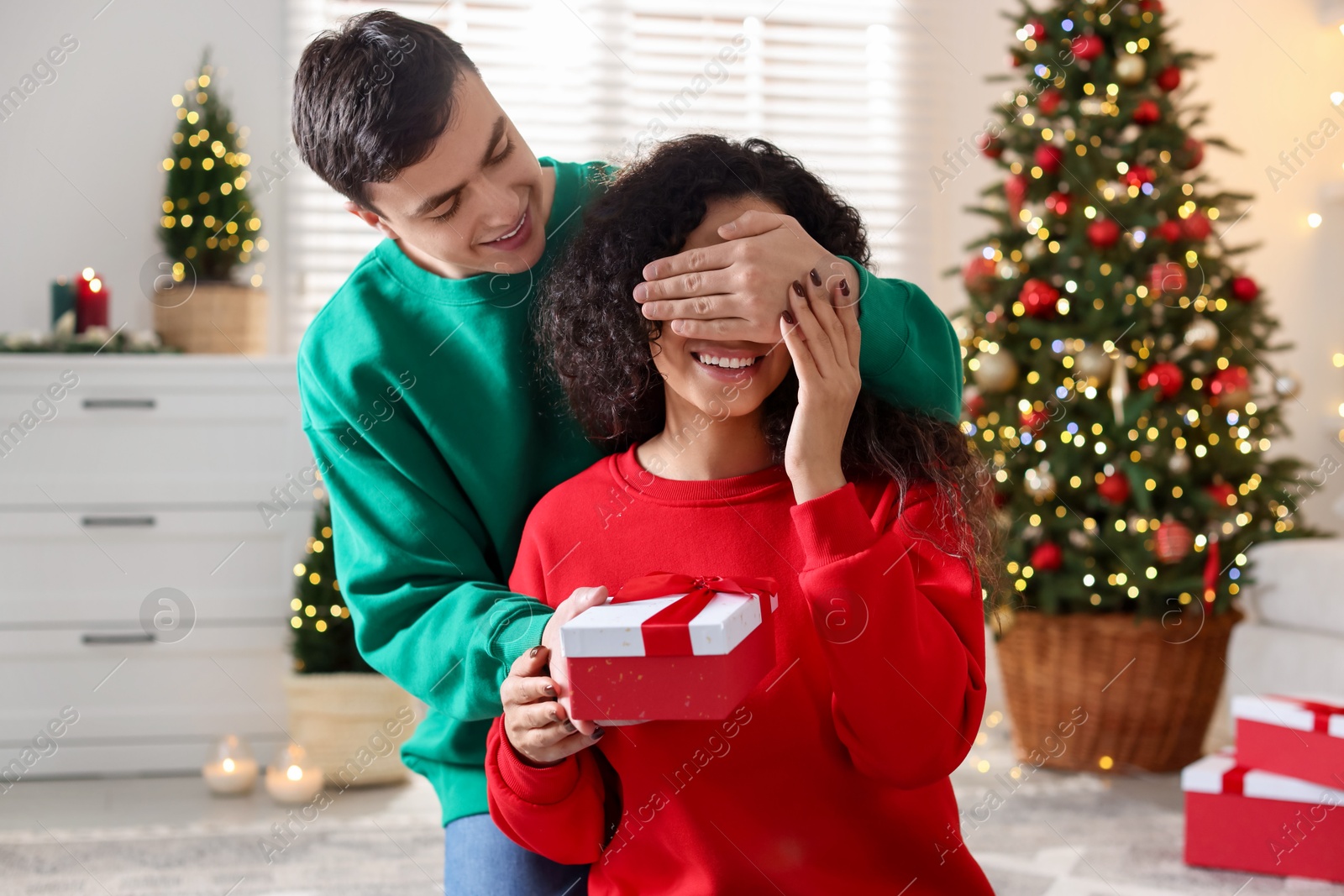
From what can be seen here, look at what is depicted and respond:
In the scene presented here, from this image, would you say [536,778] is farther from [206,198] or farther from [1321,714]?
[206,198]

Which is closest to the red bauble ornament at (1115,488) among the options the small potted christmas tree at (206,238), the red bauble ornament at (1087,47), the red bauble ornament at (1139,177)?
the red bauble ornament at (1139,177)

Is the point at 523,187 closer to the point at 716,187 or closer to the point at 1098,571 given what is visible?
the point at 716,187

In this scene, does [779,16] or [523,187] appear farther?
[779,16]

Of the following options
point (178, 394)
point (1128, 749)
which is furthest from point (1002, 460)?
point (178, 394)

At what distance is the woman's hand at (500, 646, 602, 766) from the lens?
0.88 m

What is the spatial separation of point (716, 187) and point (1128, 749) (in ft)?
7.37

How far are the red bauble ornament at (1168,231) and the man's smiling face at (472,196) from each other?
1970 millimetres

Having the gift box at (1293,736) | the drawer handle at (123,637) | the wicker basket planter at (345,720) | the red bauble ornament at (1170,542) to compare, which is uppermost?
the red bauble ornament at (1170,542)

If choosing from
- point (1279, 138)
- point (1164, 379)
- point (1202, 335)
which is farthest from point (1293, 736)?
point (1279, 138)

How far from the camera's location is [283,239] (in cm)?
344

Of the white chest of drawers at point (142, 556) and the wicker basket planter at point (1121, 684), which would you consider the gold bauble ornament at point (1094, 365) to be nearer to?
the wicker basket planter at point (1121, 684)

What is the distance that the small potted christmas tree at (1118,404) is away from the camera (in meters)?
2.65

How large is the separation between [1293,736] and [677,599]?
70.0 inches

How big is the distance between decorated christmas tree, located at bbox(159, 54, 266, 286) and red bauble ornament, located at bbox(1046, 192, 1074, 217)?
218cm
